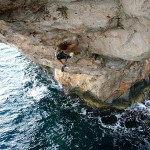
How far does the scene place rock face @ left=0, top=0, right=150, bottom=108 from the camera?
1465cm

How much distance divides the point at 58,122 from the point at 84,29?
9.72 m

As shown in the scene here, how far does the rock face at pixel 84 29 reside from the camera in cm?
1465

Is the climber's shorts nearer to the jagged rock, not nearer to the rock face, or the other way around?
the rock face

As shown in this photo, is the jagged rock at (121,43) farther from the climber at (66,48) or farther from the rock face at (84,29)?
the climber at (66,48)

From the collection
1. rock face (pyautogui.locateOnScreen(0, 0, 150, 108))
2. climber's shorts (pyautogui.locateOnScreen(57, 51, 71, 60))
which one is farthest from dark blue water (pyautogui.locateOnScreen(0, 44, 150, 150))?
climber's shorts (pyautogui.locateOnScreen(57, 51, 71, 60))


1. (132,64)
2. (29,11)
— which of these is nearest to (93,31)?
(29,11)

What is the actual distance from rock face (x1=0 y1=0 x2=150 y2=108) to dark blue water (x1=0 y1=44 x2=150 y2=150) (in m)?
4.35

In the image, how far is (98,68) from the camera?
67.6 ft

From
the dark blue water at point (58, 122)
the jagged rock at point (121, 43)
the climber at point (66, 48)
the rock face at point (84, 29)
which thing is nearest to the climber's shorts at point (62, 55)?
the climber at point (66, 48)

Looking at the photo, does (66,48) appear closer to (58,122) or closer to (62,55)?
(62,55)

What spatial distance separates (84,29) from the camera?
1625 centimetres

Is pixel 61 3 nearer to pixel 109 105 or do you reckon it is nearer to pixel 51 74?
pixel 109 105

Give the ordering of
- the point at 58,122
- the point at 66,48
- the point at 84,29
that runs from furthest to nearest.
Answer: the point at 58,122 → the point at 66,48 → the point at 84,29

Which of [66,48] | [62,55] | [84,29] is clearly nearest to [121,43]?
[84,29]
